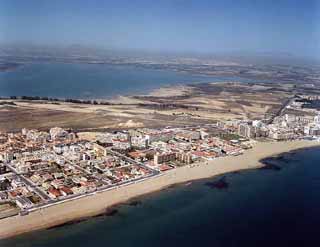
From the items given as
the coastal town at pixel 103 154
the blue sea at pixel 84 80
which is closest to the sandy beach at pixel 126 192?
the coastal town at pixel 103 154

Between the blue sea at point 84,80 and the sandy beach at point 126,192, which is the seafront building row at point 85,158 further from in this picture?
the blue sea at point 84,80

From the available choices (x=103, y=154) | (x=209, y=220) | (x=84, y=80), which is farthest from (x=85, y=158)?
(x=84, y=80)

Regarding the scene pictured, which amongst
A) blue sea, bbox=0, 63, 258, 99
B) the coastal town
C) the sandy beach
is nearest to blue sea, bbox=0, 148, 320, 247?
the sandy beach

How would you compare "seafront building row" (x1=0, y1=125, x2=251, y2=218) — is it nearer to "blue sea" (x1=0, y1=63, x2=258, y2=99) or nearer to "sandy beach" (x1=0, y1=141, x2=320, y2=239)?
"sandy beach" (x1=0, y1=141, x2=320, y2=239)

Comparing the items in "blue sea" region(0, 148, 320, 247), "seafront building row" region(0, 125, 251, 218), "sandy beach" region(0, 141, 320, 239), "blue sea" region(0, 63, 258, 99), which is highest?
"blue sea" region(0, 63, 258, 99)

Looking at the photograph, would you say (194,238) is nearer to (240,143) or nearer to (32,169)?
(32,169)

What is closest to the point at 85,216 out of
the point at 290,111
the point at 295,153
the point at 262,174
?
the point at 262,174
